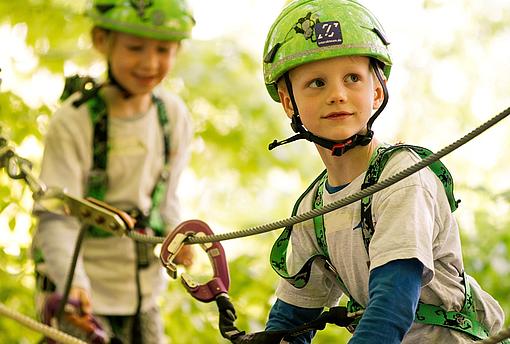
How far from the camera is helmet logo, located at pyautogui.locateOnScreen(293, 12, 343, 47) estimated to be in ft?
8.38

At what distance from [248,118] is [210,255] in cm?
354

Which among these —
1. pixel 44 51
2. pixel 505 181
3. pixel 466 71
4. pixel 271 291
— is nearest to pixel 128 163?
pixel 271 291

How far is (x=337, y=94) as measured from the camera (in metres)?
2.51

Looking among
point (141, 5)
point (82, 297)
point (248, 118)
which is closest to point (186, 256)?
point (82, 297)

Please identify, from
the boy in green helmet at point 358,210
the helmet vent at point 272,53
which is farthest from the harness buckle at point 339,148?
the helmet vent at point 272,53

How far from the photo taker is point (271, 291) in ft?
17.2

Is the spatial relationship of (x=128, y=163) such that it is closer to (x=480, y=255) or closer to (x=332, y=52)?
(x=332, y=52)

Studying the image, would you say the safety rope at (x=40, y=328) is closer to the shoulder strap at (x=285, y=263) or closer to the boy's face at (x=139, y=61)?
the shoulder strap at (x=285, y=263)

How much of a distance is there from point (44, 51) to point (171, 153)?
2.16 meters

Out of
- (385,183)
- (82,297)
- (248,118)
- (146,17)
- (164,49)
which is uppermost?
(146,17)

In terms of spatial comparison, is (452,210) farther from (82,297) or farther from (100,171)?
(100,171)

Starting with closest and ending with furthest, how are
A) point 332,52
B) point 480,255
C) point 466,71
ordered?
point 332,52
point 480,255
point 466,71

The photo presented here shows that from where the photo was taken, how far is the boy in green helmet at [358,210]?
2.29m

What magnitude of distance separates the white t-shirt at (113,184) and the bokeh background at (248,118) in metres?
0.50
